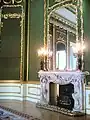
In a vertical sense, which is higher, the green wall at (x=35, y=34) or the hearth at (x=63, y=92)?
the green wall at (x=35, y=34)

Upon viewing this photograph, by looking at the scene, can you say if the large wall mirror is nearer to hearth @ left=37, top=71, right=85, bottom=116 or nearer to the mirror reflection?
the mirror reflection

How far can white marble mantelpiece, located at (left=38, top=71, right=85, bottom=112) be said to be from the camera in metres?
6.45

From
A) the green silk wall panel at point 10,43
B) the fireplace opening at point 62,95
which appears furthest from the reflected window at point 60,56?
the green silk wall panel at point 10,43

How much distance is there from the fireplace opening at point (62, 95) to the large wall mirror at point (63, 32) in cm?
57

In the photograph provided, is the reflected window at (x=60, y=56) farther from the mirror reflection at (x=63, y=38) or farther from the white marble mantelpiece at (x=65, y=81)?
the white marble mantelpiece at (x=65, y=81)

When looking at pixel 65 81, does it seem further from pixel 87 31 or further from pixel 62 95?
→ pixel 87 31

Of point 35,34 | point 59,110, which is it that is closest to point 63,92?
point 59,110

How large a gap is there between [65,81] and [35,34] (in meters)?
2.65

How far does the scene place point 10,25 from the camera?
9281 mm

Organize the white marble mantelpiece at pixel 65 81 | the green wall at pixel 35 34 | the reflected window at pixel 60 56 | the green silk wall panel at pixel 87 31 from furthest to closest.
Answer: the green wall at pixel 35 34
the reflected window at pixel 60 56
the green silk wall panel at pixel 87 31
the white marble mantelpiece at pixel 65 81

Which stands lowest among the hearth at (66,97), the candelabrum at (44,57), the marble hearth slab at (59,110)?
the marble hearth slab at (59,110)

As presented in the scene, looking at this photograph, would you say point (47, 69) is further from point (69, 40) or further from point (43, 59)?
point (69, 40)

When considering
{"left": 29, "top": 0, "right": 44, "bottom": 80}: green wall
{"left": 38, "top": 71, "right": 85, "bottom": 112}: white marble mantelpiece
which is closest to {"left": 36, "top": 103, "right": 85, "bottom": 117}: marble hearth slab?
{"left": 38, "top": 71, "right": 85, "bottom": 112}: white marble mantelpiece

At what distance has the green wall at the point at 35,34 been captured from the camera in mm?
8531
